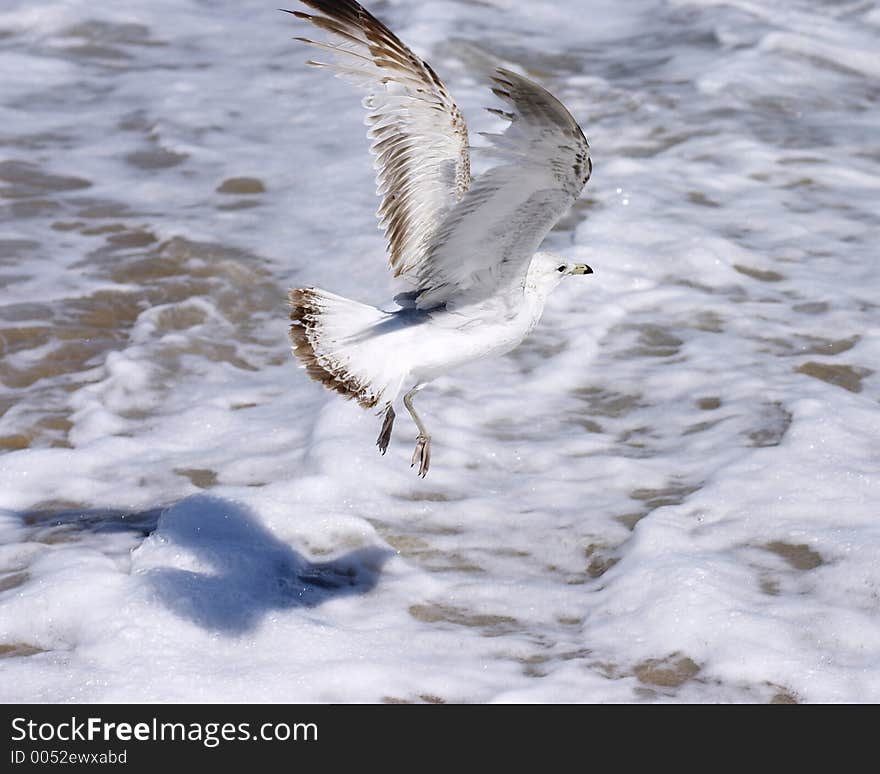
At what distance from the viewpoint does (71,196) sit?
7.52 meters

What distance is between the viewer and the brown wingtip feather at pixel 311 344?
4.32m

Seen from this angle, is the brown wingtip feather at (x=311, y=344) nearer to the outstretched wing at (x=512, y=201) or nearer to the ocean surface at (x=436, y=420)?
the outstretched wing at (x=512, y=201)

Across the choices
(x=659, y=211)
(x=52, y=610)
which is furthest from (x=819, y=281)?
(x=52, y=610)

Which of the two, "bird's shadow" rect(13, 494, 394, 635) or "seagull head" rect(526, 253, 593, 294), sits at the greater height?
"seagull head" rect(526, 253, 593, 294)

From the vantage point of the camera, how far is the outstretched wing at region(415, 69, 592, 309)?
12.3 ft

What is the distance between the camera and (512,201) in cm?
412

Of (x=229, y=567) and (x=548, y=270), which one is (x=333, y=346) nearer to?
(x=229, y=567)

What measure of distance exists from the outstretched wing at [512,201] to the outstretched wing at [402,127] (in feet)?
0.50

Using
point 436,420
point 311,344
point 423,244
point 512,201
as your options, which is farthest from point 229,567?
point 512,201

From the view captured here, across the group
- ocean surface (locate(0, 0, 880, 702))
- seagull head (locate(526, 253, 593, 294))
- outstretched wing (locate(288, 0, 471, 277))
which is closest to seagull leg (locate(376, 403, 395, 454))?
ocean surface (locate(0, 0, 880, 702))

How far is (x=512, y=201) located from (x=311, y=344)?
848 mm

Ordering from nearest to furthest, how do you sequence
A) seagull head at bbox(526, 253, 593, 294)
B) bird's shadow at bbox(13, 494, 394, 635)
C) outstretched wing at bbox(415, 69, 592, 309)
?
outstretched wing at bbox(415, 69, 592, 309) → bird's shadow at bbox(13, 494, 394, 635) → seagull head at bbox(526, 253, 593, 294)

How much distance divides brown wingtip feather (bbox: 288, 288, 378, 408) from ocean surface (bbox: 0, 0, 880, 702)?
0.69 metres

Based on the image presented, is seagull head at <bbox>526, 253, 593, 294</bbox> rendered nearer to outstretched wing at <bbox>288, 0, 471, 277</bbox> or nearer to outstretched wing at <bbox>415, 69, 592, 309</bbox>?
outstretched wing at <bbox>415, 69, 592, 309</bbox>
